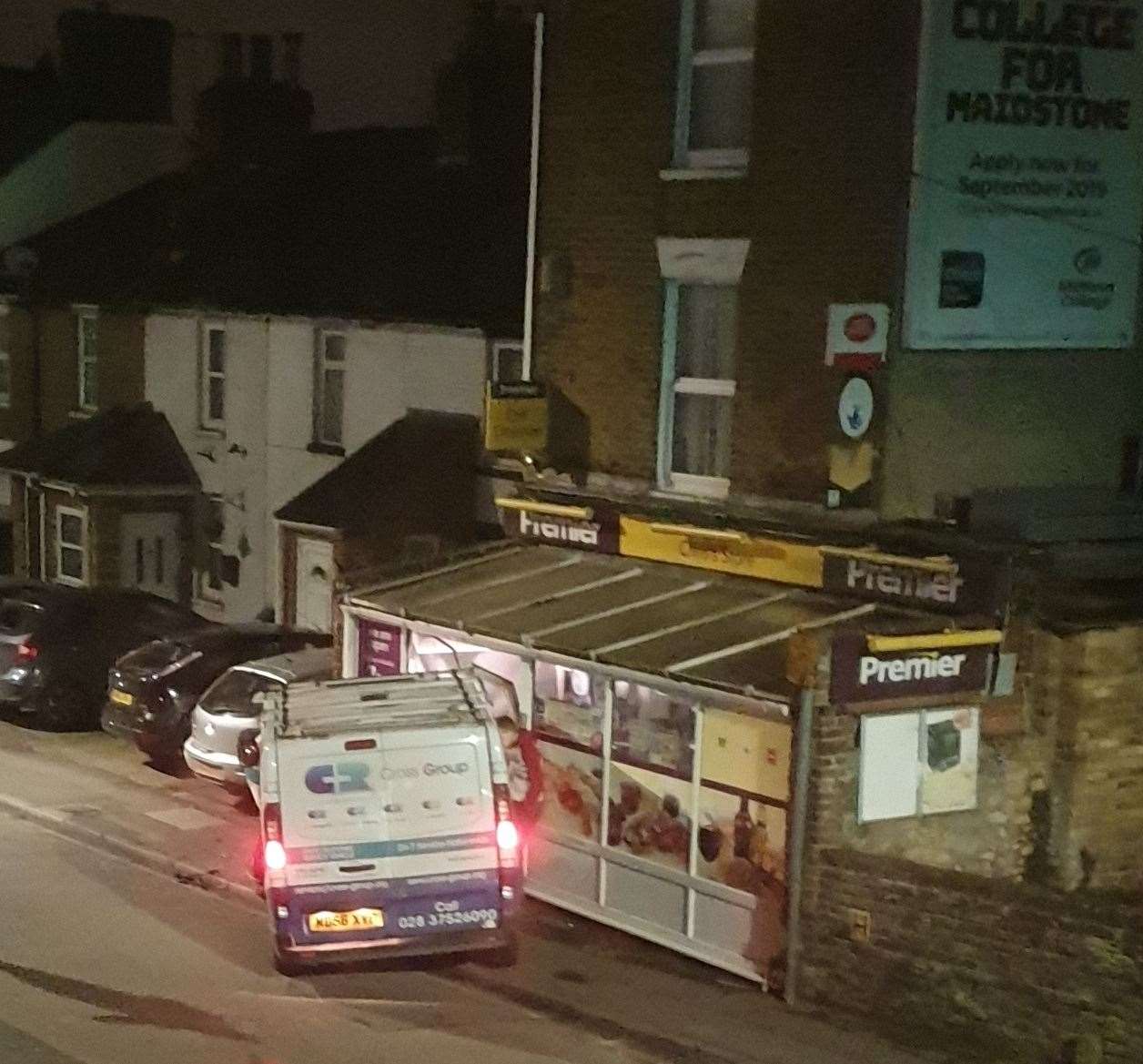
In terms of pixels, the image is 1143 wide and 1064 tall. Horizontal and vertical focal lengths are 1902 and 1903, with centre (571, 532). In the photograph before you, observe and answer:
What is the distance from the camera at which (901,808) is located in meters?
13.8

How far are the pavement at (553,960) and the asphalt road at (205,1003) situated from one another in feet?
0.94

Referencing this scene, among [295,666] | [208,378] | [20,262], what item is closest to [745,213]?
[295,666]

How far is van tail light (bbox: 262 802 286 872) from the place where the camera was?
42.9 feet

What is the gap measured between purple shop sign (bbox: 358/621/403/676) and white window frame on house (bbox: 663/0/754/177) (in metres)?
4.85

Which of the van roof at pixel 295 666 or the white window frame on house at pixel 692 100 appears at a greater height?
the white window frame on house at pixel 692 100

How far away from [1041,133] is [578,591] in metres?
5.41

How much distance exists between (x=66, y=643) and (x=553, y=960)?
10108 millimetres

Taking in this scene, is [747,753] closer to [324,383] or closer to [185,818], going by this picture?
[185,818]

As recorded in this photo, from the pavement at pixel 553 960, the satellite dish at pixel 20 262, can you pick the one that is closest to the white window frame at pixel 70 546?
the satellite dish at pixel 20 262

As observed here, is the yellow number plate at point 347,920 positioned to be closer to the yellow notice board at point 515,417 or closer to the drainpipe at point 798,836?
the drainpipe at point 798,836

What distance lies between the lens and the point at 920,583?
14383 millimetres

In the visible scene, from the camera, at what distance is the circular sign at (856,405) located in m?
15.0

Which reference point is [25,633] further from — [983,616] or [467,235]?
[983,616]

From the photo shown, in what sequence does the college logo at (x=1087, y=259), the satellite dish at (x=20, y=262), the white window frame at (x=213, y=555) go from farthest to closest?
the satellite dish at (x=20, y=262) < the white window frame at (x=213, y=555) < the college logo at (x=1087, y=259)
